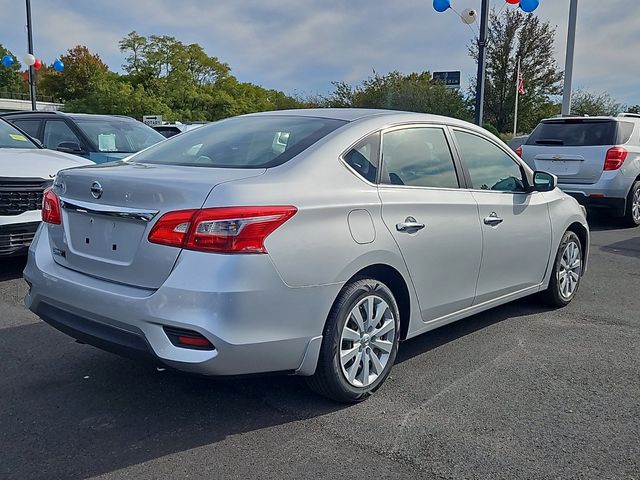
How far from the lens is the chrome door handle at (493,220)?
4.18 m

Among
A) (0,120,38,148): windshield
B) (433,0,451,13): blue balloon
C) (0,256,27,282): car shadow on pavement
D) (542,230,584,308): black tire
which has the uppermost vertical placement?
(433,0,451,13): blue balloon

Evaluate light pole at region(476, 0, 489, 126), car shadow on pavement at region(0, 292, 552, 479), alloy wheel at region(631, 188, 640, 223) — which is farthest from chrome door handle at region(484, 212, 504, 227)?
light pole at region(476, 0, 489, 126)

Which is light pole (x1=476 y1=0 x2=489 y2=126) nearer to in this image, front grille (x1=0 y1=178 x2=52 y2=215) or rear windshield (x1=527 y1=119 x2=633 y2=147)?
rear windshield (x1=527 y1=119 x2=633 y2=147)

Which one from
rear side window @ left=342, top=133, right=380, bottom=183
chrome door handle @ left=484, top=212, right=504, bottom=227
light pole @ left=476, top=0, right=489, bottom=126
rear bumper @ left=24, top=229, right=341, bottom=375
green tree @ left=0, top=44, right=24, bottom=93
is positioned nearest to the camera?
rear bumper @ left=24, top=229, right=341, bottom=375

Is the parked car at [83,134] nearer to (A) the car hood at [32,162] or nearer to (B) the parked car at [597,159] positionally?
(A) the car hood at [32,162]

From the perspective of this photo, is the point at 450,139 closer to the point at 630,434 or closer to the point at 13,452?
the point at 630,434

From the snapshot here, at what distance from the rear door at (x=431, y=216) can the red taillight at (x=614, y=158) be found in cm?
626

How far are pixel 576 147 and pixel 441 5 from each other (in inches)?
245

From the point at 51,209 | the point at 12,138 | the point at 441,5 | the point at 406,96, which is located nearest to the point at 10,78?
the point at 406,96

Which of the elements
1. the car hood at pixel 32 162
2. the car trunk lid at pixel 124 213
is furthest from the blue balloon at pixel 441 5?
the car trunk lid at pixel 124 213

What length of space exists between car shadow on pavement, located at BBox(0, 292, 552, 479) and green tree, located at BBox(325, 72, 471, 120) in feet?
87.7

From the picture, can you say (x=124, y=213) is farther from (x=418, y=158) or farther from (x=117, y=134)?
(x=117, y=134)

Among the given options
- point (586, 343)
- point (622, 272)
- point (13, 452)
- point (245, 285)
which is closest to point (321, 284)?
point (245, 285)

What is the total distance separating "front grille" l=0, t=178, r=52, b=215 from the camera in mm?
5691
